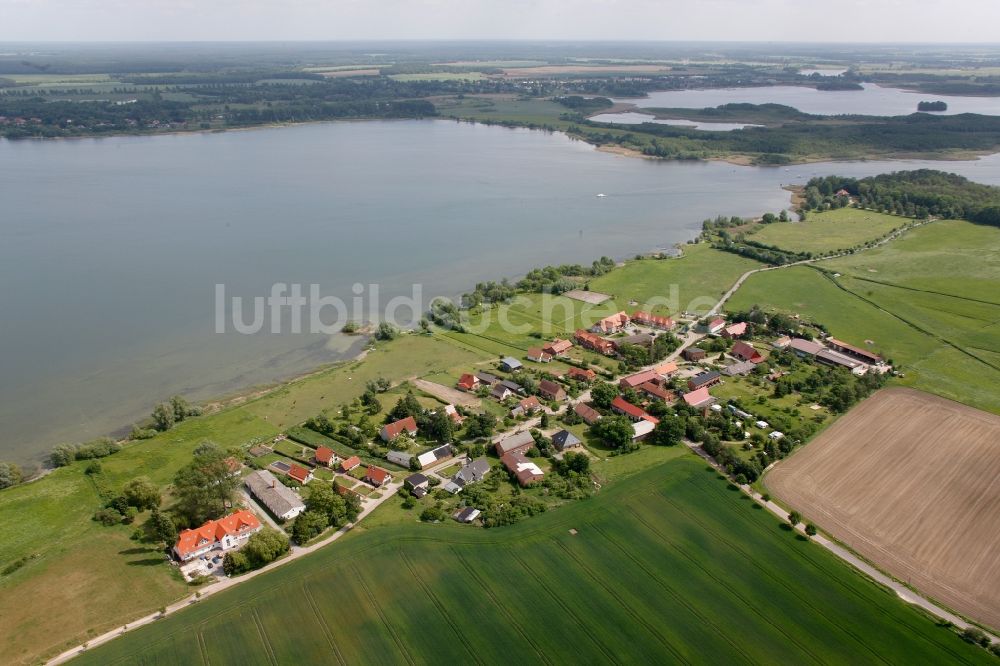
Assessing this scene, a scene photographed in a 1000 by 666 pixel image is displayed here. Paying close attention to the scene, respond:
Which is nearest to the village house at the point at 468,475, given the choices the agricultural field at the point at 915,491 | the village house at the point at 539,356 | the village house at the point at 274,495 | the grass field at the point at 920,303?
the village house at the point at 274,495

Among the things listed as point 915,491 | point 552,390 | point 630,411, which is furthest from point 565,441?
point 915,491

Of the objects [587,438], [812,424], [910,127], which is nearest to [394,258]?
[587,438]

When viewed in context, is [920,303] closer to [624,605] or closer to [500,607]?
[624,605]

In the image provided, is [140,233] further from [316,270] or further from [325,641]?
[325,641]

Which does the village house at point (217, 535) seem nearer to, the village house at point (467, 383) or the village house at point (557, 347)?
the village house at point (467, 383)

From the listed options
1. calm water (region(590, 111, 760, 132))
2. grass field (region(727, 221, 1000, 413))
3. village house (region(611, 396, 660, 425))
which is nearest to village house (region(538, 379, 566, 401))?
village house (region(611, 396, 660, 425))

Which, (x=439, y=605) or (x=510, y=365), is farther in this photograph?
(x=510, y=365)

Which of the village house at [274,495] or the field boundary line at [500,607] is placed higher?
the village house at [274,495]
